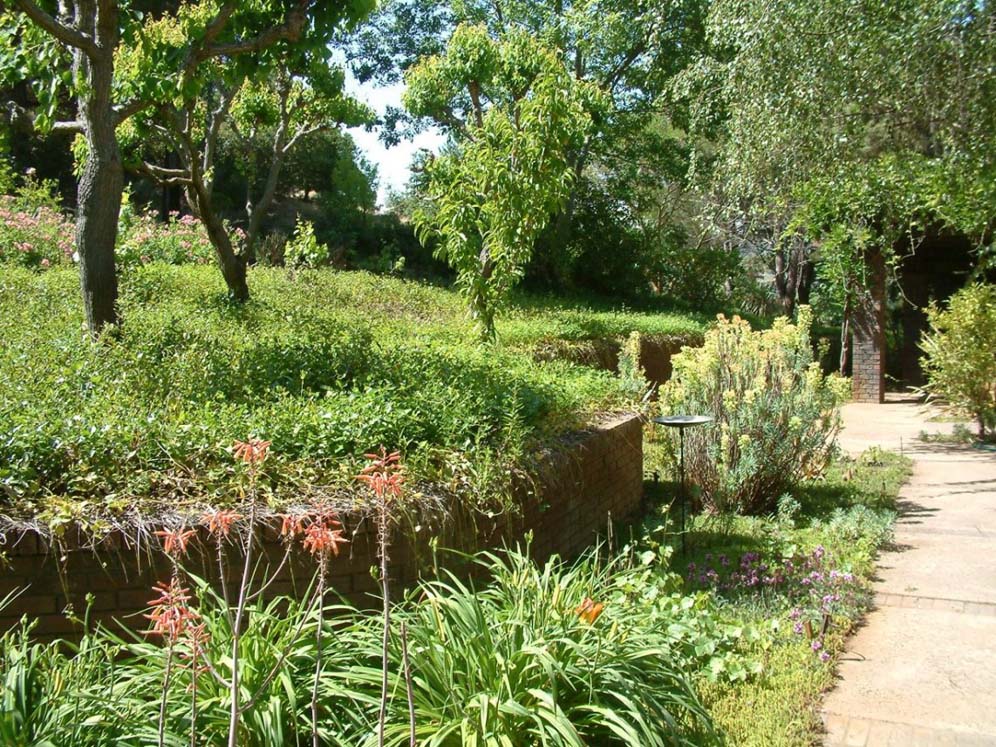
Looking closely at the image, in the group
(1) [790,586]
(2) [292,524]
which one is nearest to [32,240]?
(1) [790,586]

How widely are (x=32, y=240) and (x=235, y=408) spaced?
9.42 m

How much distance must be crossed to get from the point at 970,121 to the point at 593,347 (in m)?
5.37

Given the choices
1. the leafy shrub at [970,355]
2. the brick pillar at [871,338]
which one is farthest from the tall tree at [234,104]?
the brick pillar at [871,338]

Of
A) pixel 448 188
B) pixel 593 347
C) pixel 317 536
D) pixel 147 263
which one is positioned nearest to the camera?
pixel 317 536

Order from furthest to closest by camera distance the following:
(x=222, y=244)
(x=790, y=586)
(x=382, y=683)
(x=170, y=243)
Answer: (x=170, y=243) → (x=222, y=244) → (x=790, y=586) → (x=382, y=683)

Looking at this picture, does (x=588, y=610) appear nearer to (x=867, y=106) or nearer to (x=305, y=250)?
(x=867, y=106)

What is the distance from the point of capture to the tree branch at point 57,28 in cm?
567

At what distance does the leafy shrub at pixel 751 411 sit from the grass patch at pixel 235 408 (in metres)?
0.74

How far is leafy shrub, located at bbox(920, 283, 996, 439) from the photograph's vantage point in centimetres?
1140

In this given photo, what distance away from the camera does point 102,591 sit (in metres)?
3.99

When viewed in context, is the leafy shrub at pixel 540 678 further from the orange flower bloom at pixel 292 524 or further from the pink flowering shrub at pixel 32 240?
the pink flowering shrub at pixel 32 240

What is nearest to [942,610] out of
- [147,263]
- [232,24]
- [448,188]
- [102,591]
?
[102,591]

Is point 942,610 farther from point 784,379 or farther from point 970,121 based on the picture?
point 970,121

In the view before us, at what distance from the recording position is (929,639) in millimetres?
4758
